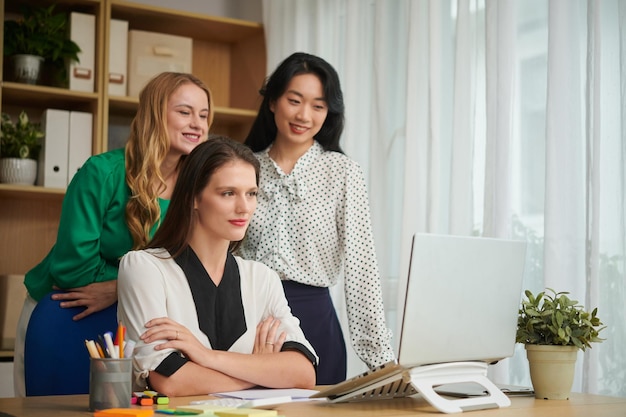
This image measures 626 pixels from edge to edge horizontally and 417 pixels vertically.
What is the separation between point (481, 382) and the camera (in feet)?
5.38

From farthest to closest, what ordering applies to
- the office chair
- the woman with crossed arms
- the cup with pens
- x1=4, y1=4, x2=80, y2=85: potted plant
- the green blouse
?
x1=4, y1=4, x2=80, y2=85: potted plant → the green blouse → the office chair → the woman with crossed arms → the cup with pens

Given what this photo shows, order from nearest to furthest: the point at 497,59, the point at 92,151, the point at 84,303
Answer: the point at 84,303, the point at 497,59, the point at 92,151

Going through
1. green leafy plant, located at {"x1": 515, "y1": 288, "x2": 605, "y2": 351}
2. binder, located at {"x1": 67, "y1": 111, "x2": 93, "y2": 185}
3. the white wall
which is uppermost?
the white wall

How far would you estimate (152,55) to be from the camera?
3.81 metres

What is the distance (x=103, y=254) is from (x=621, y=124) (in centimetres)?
144

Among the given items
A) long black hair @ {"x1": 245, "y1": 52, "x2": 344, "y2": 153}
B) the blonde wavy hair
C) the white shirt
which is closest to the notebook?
the white shirt

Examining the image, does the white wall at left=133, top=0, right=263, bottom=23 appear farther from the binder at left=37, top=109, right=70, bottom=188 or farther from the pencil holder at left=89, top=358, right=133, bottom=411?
the pencil holder at left=89, top=358, right=133, bottom=411

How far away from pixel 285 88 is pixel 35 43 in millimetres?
1541

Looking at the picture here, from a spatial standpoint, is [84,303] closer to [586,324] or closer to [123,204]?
[123,204]

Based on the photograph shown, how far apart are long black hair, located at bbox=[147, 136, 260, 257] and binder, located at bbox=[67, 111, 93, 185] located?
1757mm

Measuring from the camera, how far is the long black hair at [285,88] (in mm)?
2508

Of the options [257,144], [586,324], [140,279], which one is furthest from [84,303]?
[586,324]

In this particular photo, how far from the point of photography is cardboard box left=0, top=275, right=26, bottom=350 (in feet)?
11.3

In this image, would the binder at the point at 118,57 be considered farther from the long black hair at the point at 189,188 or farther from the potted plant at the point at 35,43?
the long black hair at the point at 189,188
